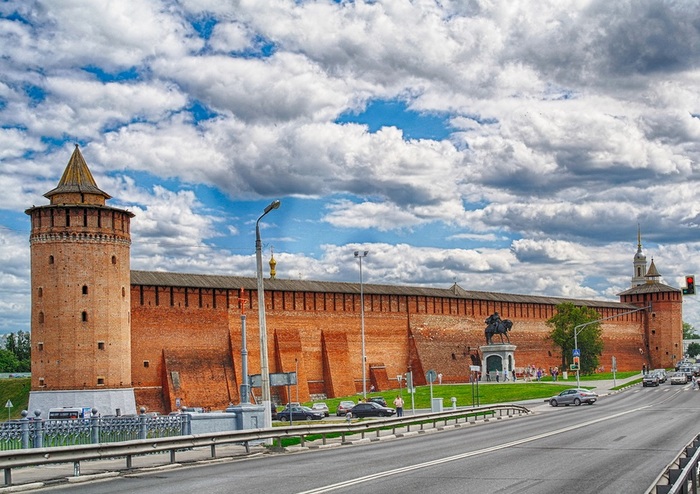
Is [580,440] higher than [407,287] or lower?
lower

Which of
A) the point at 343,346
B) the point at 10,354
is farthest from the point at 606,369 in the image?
the point at 10,354

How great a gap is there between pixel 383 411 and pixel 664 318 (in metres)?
69.4

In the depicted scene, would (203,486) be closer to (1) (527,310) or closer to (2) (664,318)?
(1) (527,310)

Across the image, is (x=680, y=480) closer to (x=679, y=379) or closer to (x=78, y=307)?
(x=78, y=307)

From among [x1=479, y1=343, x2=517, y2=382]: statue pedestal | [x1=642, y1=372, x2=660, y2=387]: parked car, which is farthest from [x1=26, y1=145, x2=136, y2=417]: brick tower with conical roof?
[x1=642, y1=372, x2=660, y2=387]: parked car

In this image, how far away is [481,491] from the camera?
1341 centimetres

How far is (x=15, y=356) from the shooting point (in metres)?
116

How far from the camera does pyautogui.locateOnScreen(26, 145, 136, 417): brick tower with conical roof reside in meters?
48.5

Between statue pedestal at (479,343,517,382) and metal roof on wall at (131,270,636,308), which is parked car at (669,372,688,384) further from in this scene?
metal roof on wall at (131,270,636,308)

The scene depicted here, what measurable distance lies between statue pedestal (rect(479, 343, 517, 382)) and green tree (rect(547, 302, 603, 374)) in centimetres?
850

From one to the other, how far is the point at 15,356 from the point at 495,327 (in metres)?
70.9

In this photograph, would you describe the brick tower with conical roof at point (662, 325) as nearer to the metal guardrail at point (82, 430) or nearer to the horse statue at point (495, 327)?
the horse statue at point (495, 327)

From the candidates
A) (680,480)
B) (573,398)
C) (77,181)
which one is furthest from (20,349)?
(680,480)

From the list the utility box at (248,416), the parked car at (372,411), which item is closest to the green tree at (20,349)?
the parked car at (372,411)
